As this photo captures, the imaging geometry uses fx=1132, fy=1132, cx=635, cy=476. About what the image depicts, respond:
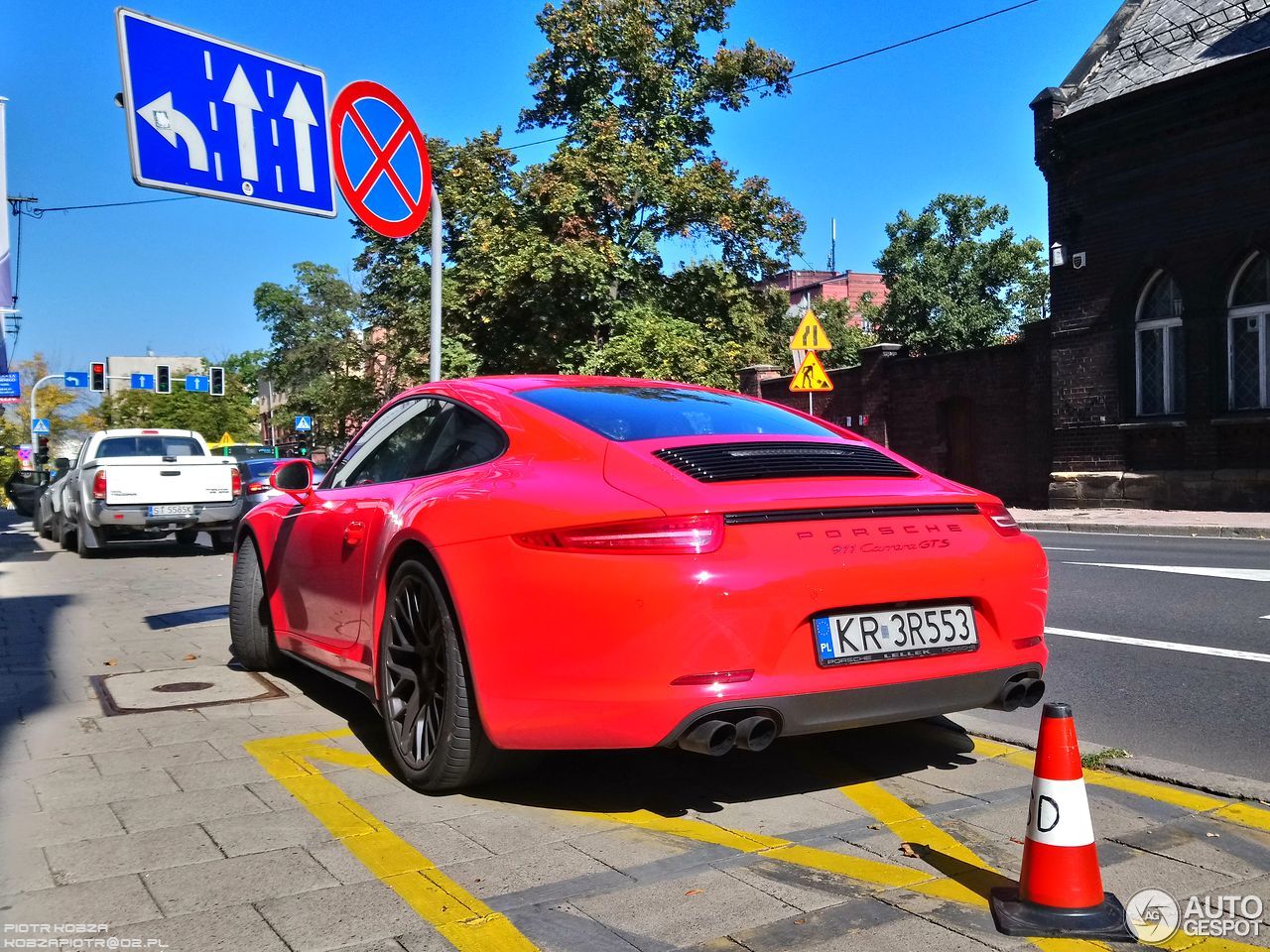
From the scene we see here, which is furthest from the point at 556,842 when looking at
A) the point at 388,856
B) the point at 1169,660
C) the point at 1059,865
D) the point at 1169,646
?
the point at 1169,646

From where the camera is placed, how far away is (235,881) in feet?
10.00

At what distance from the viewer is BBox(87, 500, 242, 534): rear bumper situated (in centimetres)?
1518

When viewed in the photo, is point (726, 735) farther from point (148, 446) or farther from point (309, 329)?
point (309, 329)

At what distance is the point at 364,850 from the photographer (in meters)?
3.28

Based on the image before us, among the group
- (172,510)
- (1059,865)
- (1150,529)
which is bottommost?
(1150,529)

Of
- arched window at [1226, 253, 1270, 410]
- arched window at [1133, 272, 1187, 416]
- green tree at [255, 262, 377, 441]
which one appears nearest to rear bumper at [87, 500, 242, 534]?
arched window at [1133, 272, 1187, 416]

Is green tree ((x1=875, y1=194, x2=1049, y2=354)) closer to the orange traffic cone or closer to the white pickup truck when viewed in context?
the white pickup truck

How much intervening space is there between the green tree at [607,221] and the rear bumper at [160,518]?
10.6 metres

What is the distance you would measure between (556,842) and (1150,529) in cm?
1530

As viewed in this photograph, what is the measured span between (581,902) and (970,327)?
157 feet

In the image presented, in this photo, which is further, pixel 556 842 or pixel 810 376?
pixel 810 376

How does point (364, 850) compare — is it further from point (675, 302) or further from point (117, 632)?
point (675, 302)

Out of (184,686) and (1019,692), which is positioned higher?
(1019,692)

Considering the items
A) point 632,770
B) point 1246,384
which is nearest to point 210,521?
point 632,770
